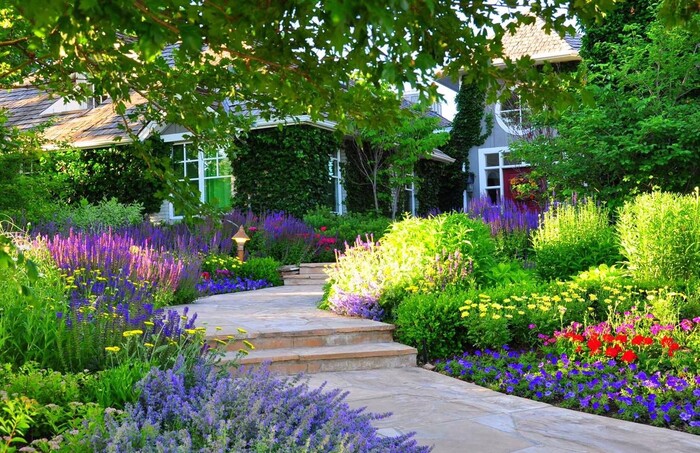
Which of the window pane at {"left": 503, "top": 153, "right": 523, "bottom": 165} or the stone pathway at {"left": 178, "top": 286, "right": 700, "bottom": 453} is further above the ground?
the window pane at {"left": 503, "top": 153, "right": 523, "bottom": 165}

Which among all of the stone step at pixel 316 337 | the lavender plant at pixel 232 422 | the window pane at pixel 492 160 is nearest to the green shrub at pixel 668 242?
the stone step at pixel 316 337

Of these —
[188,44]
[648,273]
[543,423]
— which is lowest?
[543,423]

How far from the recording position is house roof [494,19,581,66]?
2047 centimetres

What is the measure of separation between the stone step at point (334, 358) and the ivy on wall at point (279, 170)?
34.8 ft

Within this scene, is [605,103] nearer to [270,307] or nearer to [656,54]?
[656,54]

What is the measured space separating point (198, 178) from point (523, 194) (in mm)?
9533

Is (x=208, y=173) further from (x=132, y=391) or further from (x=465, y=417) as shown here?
(x=132, y=391)

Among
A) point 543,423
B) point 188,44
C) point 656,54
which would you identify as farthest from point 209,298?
point 656,54

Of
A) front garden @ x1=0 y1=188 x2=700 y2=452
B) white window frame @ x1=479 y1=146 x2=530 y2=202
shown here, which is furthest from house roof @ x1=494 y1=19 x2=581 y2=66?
front garden @ x1=0 y1=188 x2=700 y2=452

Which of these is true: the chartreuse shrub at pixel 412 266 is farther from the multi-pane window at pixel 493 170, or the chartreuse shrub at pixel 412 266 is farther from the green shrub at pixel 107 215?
the multi-pane window at pixel 493 170

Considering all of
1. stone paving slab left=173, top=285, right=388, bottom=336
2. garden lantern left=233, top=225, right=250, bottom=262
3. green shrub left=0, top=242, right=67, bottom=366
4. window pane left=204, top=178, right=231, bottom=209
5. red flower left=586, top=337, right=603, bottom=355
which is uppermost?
window pane left=204, top=178, right=231, bottom=209

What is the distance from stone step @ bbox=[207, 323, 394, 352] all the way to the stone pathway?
0.02 m

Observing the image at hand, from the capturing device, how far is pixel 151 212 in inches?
697

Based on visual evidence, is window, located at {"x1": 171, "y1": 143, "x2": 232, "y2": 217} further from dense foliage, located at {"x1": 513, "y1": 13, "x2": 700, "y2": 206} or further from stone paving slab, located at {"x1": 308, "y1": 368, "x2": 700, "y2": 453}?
stone paving slab, located at {"x1": 308, "y1": 368, "x2": 700, "y2": 453}
